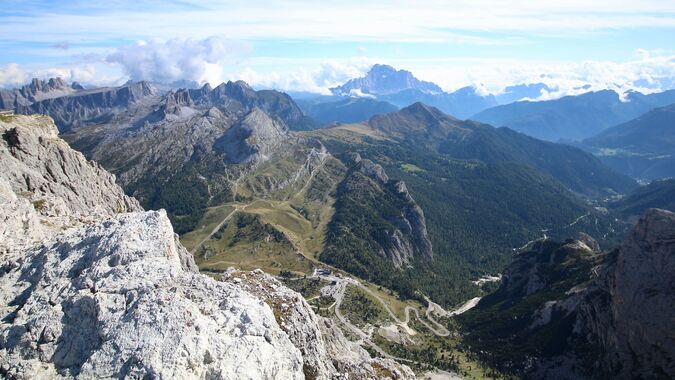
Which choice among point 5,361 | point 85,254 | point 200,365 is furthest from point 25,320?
point 200,365

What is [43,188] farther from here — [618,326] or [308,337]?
[618,326]

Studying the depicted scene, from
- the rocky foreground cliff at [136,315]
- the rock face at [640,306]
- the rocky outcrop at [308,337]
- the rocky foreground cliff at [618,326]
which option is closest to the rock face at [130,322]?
the rocky foreground cliff at [136,315]

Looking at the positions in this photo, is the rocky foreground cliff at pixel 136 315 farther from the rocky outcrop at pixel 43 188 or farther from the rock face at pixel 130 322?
the rocky outcrop at pixel 43 188

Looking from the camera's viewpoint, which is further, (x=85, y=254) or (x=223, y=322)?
(x=85, y=254)

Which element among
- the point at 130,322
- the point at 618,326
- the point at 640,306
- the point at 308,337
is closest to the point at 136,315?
the point at 130,322

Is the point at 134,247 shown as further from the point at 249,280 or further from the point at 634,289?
the point at 634,289

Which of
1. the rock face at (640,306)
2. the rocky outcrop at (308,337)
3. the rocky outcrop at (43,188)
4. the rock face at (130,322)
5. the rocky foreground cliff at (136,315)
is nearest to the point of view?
the rock face at (130,322)

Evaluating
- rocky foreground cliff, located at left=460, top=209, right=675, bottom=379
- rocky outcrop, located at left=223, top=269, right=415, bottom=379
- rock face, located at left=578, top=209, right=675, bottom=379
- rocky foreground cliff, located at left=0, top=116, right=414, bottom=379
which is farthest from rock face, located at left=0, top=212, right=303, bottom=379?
rocky foreground cliff, located at left=460, top=209, right=675, bottom=379
